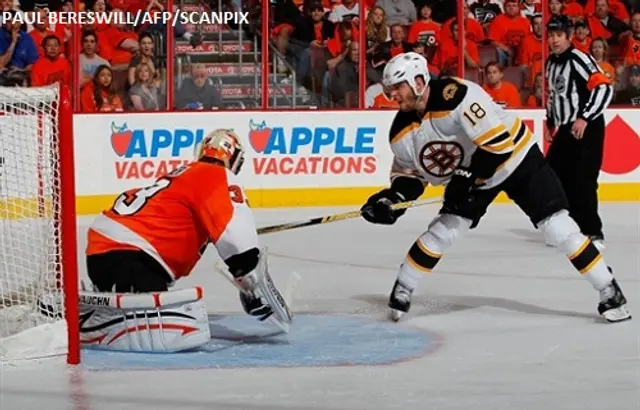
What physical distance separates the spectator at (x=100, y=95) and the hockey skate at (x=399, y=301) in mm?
4199

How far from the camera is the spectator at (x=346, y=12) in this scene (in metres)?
9.59

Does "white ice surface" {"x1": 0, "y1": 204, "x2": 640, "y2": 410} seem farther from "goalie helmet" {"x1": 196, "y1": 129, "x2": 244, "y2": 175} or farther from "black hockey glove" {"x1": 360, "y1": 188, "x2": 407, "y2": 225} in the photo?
"goalie helmet" {"x1": 196, "y1": 129, "x2": 244, "y2": 175}

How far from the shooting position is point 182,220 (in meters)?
4.61

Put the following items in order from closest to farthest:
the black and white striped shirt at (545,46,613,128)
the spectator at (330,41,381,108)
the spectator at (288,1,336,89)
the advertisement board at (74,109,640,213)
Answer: the black and white striped shirt at (545,46,613,128)
the advertisement board at (74,109,640,213)
the spectator at (330,41,381,108)
the spectator at (288,1,336,89)

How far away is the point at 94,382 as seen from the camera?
13.5ft

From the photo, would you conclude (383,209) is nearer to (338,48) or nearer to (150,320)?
(150,320)

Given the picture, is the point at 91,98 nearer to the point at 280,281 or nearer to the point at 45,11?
the point at 45,11

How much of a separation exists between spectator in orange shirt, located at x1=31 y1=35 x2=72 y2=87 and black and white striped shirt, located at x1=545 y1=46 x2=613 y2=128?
3.31m

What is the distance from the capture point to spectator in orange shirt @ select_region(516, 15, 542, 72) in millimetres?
9734

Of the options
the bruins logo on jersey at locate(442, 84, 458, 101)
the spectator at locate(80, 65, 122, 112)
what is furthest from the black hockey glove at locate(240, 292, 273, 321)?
the spectator at locate(80, 65, 122, 112)

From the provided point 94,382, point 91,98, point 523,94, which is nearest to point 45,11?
point 91,98

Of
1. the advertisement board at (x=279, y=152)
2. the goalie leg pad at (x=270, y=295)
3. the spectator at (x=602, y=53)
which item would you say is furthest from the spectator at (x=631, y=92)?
the goalie leg pad at (x=270, y=295)

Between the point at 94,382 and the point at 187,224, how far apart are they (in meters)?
0.70

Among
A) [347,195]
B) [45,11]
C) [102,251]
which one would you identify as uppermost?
[45,11]
